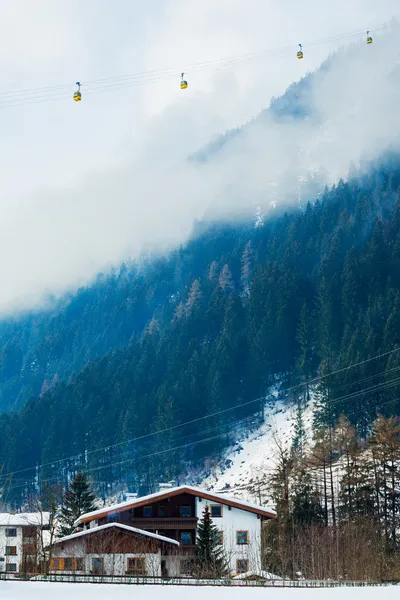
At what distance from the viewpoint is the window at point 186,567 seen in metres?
66.7

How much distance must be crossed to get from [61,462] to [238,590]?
136738 mm

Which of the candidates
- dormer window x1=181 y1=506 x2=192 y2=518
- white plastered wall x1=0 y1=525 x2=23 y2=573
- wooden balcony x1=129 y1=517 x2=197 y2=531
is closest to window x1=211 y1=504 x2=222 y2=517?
wooden balcony x1=129 y1=517 x2=197 y2=531

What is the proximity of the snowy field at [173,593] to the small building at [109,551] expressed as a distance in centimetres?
3262

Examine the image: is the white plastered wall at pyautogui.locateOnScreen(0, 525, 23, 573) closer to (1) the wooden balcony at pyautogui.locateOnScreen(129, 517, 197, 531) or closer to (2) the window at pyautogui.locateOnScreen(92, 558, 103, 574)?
(1) the wooden balcony at pyautogui.locateOnScreen(129, 517, 197, 531)

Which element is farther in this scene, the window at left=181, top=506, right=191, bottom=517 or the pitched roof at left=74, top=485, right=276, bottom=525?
the window at left=181, top=506, right=191, bottom=517

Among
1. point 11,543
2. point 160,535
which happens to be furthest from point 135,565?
point 11,543

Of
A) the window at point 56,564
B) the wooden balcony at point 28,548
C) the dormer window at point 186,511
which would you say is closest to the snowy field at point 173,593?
the window at point 56,564

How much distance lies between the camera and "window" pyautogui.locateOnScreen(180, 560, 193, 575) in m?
66.7

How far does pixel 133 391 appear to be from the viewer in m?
173

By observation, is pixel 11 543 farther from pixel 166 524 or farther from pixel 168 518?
pixel 168 518

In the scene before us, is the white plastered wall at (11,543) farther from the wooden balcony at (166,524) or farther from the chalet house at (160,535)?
the wooden balcony at (166,524)

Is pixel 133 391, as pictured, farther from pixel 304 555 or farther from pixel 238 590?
pixel 238 590

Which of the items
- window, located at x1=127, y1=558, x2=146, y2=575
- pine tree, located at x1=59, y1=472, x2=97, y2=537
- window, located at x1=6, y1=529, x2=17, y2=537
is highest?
pine tree, located at x1=59, y1=472, x2=97, y2=537

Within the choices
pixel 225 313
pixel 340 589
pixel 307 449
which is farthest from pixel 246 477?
pixel 340 589
